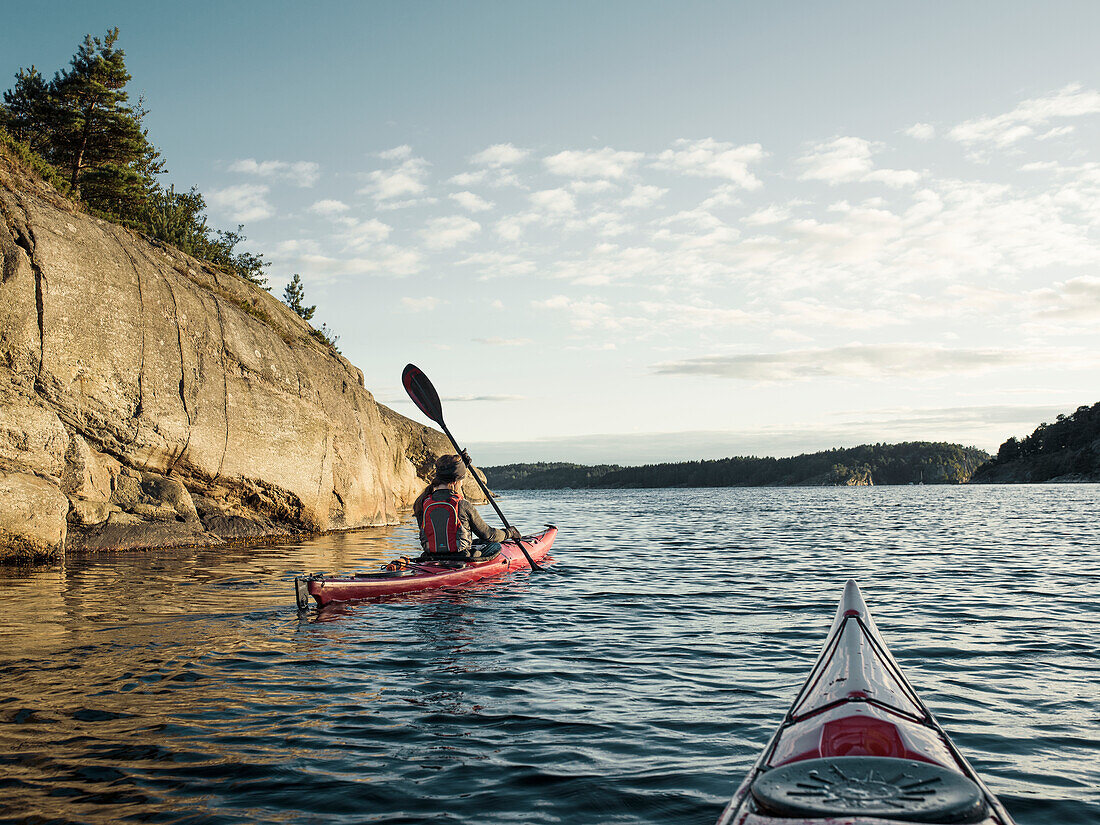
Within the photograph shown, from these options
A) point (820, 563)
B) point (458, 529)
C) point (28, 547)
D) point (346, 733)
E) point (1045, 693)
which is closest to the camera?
point (346, 733)

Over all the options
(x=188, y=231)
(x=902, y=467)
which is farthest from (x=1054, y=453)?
(x=188, y=231)

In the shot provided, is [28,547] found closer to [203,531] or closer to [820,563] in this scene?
[203,531]

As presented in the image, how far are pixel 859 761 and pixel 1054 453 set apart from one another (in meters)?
114

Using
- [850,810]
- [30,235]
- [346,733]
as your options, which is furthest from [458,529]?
[30,235]

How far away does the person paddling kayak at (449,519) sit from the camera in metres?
10.5

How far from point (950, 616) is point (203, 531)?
49.6 feet

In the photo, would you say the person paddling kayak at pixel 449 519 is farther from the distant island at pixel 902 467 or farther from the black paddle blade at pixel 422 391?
the distant island at pixel 902 467

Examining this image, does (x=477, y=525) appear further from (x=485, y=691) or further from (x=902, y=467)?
(x=902, y=467)

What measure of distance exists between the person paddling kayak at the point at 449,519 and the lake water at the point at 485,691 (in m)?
0.68

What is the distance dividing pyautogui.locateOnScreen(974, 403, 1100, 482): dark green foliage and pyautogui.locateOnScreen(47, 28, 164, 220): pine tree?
97.1 m

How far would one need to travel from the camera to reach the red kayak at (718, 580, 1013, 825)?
8.96 ft

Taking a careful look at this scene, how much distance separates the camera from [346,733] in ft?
15.6

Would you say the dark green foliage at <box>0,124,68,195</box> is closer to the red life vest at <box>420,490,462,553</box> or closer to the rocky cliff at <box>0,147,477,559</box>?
the rocky cliff at <box>0,147,477,559</box>

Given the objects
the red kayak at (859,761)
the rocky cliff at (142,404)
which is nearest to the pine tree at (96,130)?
the rocky cliff at (142,404)
